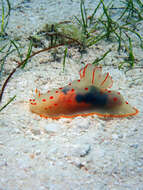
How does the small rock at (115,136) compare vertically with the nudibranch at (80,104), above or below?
below

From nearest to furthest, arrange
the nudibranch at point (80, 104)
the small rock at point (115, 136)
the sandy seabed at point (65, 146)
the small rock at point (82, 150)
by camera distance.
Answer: the sandy seabed at point (65, 146) < the small rock at point (82, 150) < the small rock at point (115, 136) < the nudibranch at point (80, 104)

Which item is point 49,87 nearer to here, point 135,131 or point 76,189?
point 135,131

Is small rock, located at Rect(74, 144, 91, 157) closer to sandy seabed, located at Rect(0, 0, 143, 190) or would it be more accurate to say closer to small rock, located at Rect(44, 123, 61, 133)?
sandy seabed, located at Rect(0, 0, 143, 190)

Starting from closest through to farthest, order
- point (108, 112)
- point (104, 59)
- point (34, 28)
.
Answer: point (108, 112)
point (104, 59)
point (34, 28)

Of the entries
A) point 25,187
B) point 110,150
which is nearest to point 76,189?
point 25,187

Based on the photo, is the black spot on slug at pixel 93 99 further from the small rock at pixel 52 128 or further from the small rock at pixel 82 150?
the small rock at pixel 82 150

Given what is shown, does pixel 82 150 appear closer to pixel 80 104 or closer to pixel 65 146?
pixel 65 146

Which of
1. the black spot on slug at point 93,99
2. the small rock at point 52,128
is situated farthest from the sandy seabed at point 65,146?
the black spot on slug at point 93,99

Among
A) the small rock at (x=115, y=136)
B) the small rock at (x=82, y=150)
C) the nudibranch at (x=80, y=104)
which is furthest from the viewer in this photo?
the nudibranch at (x=80, y=104)
